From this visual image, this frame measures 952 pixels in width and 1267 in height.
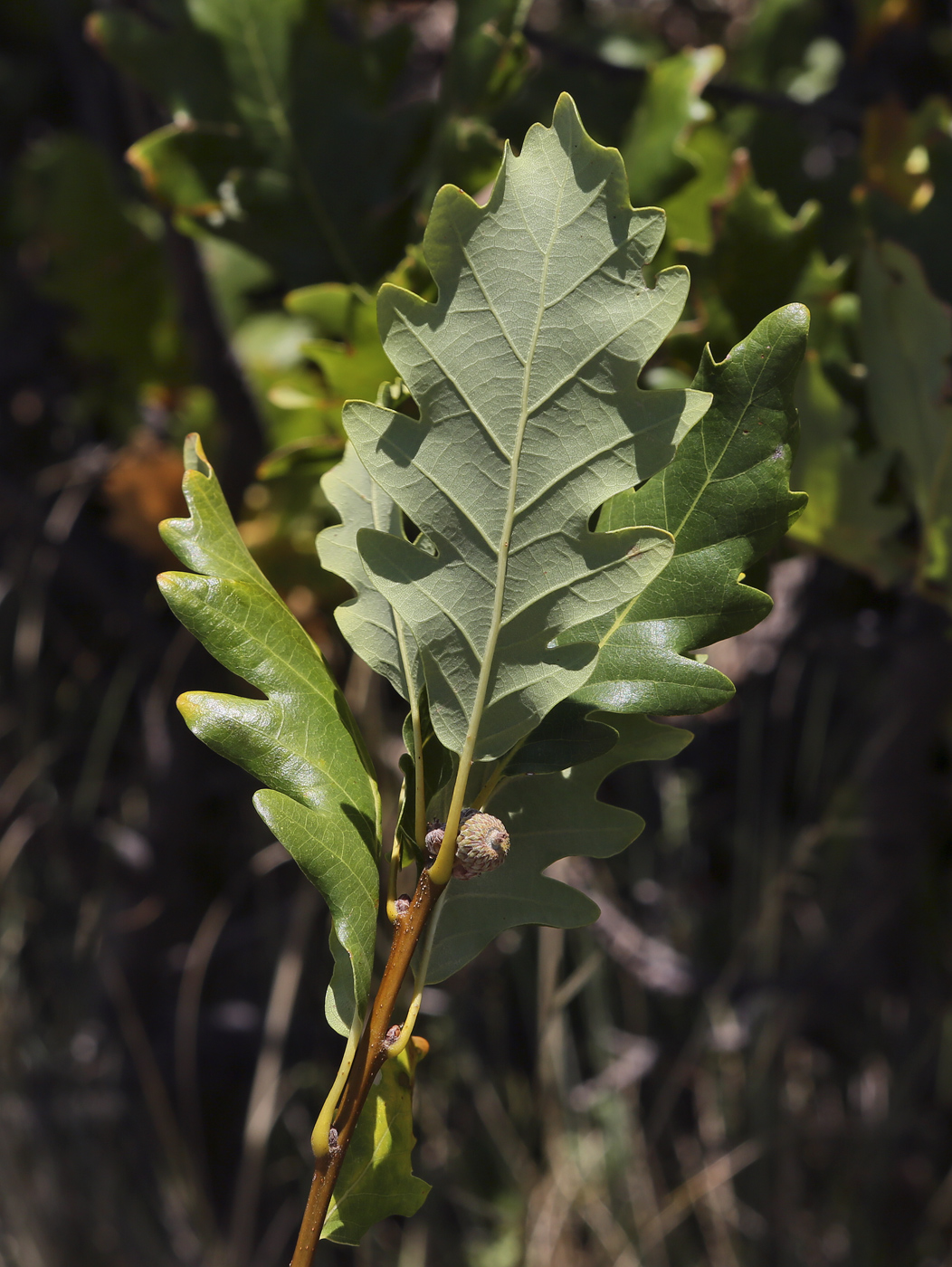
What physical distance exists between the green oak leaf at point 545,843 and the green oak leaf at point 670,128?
367mm

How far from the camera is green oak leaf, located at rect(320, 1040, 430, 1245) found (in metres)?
0.35

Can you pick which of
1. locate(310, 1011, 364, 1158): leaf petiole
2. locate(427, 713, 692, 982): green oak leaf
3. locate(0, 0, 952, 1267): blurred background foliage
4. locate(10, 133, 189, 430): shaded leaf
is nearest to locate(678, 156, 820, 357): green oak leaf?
locate(0, 0, 952, 1267): blurred background foliage

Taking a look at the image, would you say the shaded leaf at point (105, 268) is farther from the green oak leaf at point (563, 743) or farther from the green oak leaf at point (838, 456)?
the green oak leaf at point (563, 743)

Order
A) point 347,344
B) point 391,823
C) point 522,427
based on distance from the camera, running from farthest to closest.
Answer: point 391,823 < point 347,344 < point 522,427

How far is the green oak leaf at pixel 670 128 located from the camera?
573 millimetres

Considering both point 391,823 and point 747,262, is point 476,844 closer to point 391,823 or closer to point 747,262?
point 747,262

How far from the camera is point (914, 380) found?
55 centimetres

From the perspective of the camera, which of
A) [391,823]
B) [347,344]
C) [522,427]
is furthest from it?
[391,823]

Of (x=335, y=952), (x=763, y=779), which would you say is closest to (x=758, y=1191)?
(x=763, y=779)

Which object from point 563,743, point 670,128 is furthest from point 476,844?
point 670,128

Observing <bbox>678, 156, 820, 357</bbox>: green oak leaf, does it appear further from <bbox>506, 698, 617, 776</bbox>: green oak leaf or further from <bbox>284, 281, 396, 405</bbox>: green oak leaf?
<bbox>506, 698, 617, 776</bbox>: green oak leaf

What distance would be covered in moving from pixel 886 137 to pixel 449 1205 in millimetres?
1276

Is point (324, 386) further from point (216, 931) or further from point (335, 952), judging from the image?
point (216, 931)

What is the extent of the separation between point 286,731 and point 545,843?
11 cm
